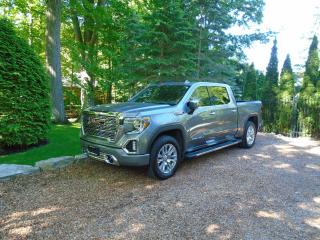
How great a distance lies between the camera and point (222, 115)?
6.01m

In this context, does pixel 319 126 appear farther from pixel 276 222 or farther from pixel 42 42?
pixel 42 42

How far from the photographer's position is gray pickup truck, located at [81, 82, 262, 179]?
4.27m

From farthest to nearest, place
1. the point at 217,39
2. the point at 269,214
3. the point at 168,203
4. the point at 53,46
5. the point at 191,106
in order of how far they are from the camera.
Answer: the point at 217,39, the point at 53,46, the point at 191,106, the point at 168,203, the point at 269,214

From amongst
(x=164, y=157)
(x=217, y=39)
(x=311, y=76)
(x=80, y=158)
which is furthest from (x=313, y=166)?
(x=217, y=39)

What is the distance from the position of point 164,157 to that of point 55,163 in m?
2.29

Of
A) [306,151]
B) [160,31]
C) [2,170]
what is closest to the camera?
[2,170]

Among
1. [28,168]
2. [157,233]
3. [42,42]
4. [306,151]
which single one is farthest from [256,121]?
[42,42]

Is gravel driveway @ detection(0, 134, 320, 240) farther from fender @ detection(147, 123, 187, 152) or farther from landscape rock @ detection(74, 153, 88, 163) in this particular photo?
fender @ detection(147, 123, 187, 152)

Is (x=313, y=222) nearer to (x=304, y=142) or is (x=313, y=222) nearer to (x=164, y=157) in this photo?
(x=164, y=157)

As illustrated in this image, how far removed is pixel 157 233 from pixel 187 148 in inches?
91.7

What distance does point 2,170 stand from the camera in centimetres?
476

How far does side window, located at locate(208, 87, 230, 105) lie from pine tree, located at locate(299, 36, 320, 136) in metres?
4.76

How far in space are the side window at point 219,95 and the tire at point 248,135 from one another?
1.24 metres

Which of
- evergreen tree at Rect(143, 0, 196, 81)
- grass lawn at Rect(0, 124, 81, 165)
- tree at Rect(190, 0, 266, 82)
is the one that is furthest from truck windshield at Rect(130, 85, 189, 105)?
tree at Rect(190, 0, 266, 82)
